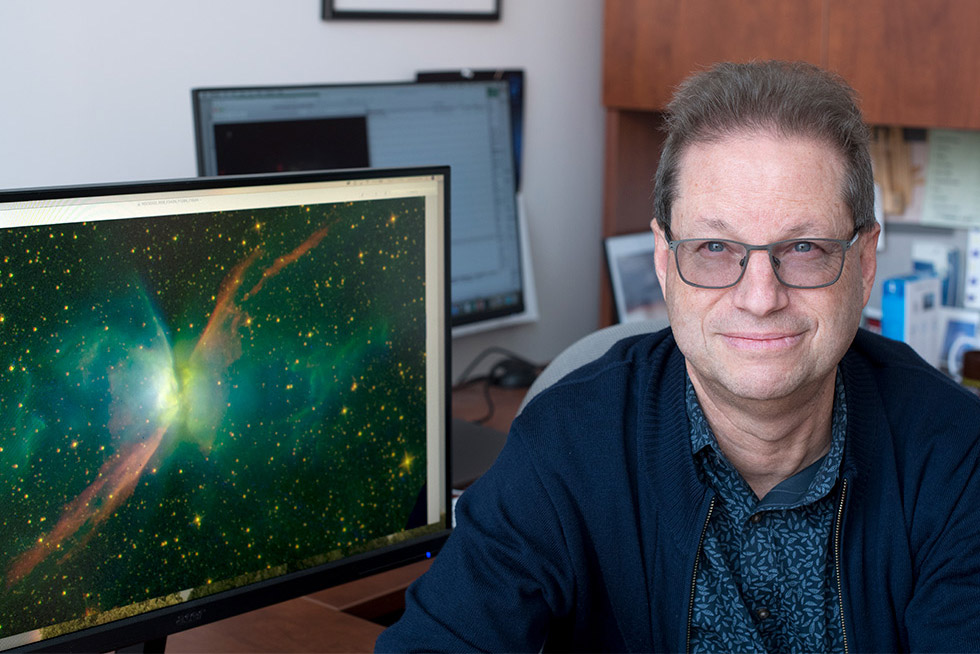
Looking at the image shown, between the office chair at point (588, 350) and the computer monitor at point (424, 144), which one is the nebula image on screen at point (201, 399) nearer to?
the office chair at point (588, 350)

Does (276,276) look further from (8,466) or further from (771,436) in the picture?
(771,436)

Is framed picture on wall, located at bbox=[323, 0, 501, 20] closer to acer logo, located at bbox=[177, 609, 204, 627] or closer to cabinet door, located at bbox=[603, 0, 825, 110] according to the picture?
cabinet door, located at bbox=[603, 0, 825, 110]

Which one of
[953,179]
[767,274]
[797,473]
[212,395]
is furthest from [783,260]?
[953,179]

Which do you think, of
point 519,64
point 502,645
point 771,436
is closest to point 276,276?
point 502,645

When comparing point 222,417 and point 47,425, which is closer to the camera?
point 47,425

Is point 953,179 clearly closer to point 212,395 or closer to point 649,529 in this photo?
point 649,529

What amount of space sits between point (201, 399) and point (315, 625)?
1.14ft

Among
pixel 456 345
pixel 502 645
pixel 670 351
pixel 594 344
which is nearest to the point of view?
pixel 502 645

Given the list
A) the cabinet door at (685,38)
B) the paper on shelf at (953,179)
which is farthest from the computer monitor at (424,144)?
the paper on shelf at (953,179)

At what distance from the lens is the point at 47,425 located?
92cm

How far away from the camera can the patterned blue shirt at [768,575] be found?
3.55 feet

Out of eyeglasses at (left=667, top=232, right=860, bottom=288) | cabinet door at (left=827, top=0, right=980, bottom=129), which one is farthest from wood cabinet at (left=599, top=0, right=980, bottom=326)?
eyeglasses at (left=667, top=232, right=860, bottom=288)

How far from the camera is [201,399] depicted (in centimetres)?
101

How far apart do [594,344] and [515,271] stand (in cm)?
68
